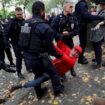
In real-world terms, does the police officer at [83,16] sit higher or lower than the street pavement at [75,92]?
higher

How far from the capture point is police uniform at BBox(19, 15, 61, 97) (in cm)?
598

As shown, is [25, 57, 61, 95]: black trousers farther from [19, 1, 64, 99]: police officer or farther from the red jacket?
the red jacket

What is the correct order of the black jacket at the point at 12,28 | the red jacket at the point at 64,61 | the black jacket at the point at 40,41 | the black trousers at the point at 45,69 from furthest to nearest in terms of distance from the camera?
1. the black jacket at the point at 12,28
2. the red jacket at the point at 64,61
3. the black trousers at the point at 45,69
4. the black jacket at the point at 40,41

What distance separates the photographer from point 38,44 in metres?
6.09

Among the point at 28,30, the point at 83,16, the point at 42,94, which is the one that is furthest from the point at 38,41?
the point at 83,16

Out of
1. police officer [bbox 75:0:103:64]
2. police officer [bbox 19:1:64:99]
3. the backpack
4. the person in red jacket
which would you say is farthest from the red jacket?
police officer [bbox 75:0:103:64]

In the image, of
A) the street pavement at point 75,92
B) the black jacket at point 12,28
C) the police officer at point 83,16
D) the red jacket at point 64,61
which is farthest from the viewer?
the black jacket at point 12,28

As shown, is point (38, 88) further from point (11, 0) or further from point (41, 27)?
point (11, 0)

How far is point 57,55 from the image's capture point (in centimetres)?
641

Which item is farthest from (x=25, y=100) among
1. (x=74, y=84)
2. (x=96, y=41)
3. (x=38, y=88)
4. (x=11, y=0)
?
(x=11, y=0)

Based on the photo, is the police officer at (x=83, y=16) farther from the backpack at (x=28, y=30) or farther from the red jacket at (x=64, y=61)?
the backpack at (x=28, y=30)

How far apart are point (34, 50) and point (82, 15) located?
2.31m

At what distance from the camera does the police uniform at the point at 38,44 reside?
598cm

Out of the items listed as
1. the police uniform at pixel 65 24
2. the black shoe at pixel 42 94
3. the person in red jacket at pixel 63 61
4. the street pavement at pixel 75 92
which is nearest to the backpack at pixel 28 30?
the person in red jacket at pixel 63 61
